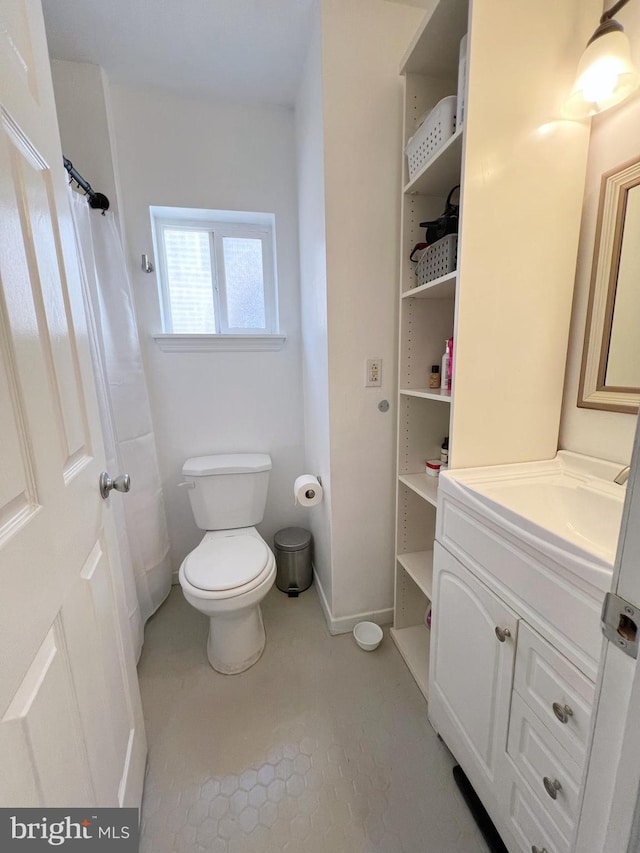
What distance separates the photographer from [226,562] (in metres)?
1.52

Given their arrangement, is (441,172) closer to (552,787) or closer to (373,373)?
(373,373)

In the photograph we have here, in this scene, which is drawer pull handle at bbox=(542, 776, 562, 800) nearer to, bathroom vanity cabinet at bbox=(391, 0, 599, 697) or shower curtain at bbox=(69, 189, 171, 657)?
bathroom vanity cabinet at bbox=(391, 0, 599, 697)

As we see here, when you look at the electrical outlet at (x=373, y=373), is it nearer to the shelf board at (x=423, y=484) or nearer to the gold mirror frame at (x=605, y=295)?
the shelf board at (x=423, y=484)

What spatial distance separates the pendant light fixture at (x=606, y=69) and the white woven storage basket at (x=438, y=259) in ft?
1.37

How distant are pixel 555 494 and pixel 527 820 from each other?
0.77 meters

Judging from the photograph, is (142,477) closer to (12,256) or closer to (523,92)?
(12,256)

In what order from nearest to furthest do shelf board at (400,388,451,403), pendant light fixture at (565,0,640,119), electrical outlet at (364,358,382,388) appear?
1. pendant light fixture at (565,0,640,119)
2. shelf board at (400,388,451,403)
3. electrical outlet at (364,358,382,388)

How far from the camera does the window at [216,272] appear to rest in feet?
6.05

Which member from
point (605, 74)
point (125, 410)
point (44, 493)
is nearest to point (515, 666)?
point (44, 493)

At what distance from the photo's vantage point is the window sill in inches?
71.0

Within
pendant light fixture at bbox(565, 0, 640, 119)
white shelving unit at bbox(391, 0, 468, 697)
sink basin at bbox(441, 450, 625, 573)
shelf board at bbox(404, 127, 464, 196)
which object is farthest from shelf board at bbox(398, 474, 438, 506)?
pendant light fixture at bbox(565, 0, 640, 119)

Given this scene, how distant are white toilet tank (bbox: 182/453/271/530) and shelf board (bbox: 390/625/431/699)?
89cm

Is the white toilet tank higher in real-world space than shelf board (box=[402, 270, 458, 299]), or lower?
lower

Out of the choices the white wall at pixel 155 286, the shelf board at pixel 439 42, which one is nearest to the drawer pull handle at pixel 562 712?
the white wall at pixel 155 286
